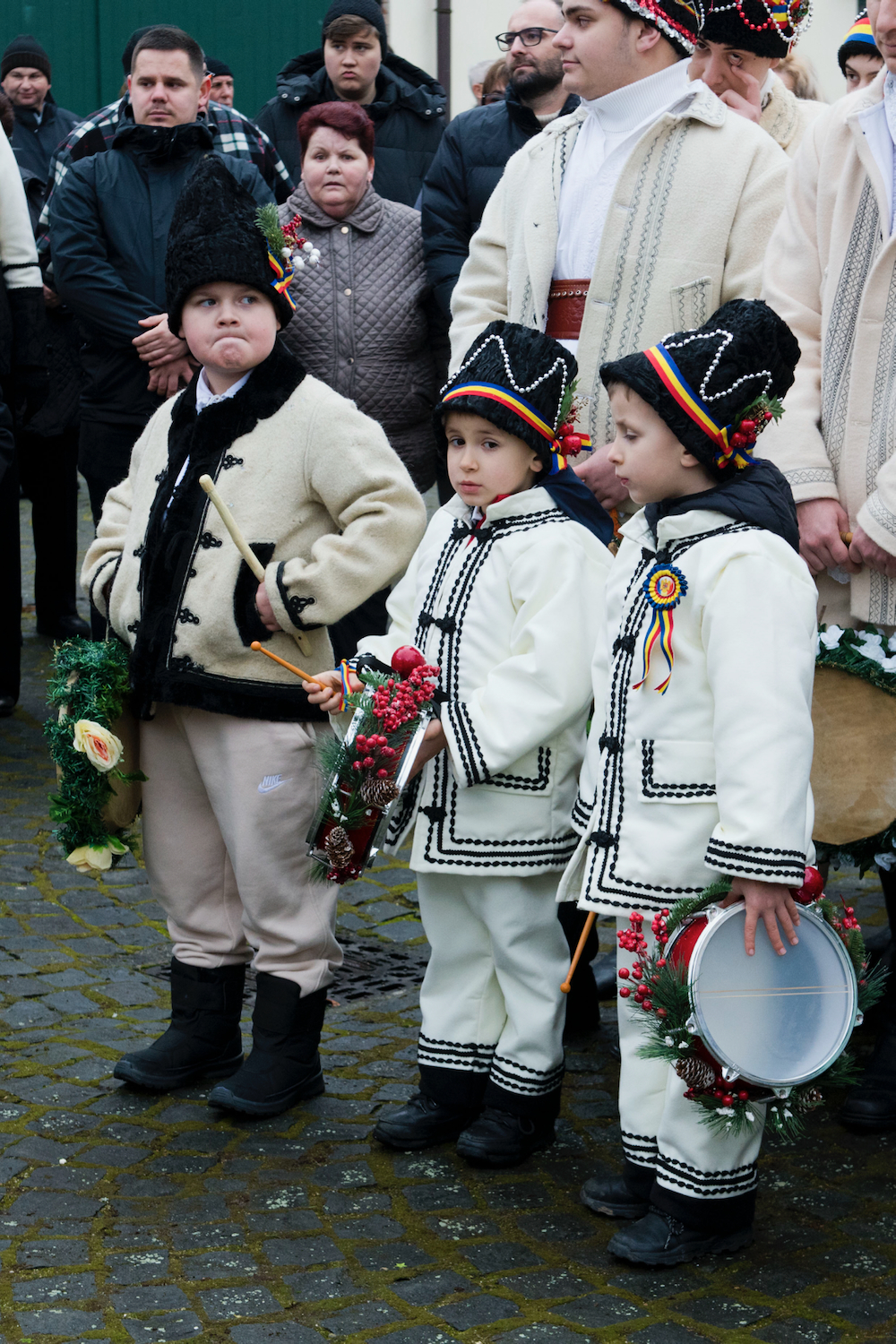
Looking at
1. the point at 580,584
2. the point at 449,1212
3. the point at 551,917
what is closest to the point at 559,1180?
the point at 449,1212

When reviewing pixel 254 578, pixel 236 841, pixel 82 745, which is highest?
pixel 254 578

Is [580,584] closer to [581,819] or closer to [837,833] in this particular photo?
[581,819]

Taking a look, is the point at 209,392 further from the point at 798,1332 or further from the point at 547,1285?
the point at 798,1332

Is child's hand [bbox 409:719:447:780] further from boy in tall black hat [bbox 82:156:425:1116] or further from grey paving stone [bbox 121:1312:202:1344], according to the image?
grey paving stone [bbox 121:1312:202:1344]

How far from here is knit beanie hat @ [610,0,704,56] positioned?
3754mm

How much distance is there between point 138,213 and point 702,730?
3.39 m

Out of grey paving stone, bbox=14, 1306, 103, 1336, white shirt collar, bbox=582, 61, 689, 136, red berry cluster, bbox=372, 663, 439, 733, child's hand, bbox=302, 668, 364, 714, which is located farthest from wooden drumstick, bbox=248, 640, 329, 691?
white shirt collar, bbox=582, 61, 689, 136

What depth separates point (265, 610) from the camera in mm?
3645

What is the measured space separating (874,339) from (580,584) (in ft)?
2.78

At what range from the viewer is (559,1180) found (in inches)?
139

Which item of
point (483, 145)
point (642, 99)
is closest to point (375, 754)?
point (642, 99)

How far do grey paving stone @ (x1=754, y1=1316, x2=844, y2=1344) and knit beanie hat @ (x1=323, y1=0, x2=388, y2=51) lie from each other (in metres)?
5.60

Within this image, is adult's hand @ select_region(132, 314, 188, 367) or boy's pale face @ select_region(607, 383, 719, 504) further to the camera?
adult's hand @ select_region(132, 314, 188, 367)


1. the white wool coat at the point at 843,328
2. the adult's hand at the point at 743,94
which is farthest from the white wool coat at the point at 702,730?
the adult's hand at the point at 743,94
